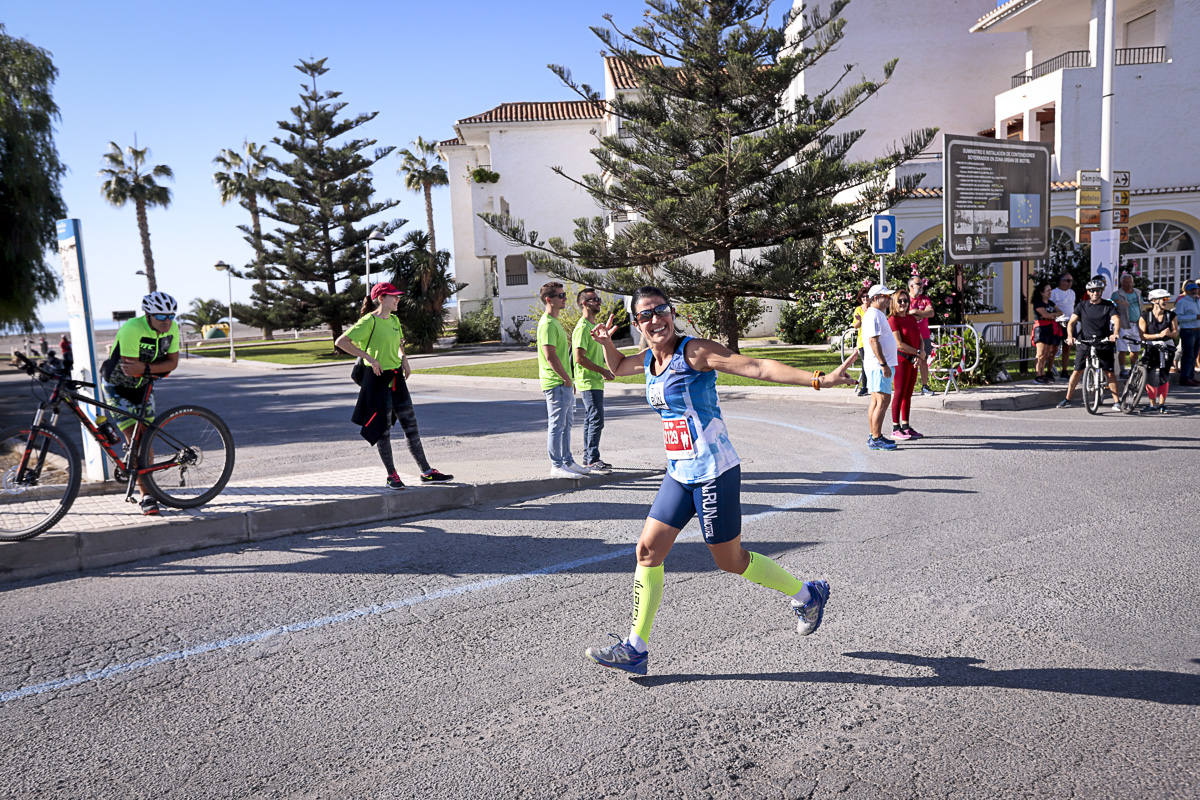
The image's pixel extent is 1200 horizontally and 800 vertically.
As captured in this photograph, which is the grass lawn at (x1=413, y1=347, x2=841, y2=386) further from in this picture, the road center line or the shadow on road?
the shadow on road

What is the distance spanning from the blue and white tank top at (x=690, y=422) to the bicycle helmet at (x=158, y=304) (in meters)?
4.88

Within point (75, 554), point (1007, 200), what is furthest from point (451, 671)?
point (1007, 200)

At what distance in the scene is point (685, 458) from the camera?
13.0 ft

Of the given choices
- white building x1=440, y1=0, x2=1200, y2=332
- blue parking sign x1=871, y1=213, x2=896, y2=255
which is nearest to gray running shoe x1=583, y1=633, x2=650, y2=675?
blue parking sign x1=871, y1=213, x2=896, y2=255

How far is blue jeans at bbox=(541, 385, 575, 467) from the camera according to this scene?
27.0 ft

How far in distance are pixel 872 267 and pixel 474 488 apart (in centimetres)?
1471

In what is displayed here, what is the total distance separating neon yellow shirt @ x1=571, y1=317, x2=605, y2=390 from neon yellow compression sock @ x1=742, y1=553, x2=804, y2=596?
415cm

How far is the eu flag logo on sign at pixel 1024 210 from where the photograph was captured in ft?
54.8

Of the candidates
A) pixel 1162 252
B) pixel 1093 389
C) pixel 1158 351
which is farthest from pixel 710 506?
pixel 1162 252

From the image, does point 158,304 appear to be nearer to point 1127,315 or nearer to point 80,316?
point 80,316

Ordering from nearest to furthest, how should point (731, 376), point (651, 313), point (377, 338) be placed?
point (651, 313), point (377, 338), point (731, 376)

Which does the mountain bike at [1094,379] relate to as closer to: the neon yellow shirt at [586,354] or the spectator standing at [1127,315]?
the spectator standing at [1127,315]

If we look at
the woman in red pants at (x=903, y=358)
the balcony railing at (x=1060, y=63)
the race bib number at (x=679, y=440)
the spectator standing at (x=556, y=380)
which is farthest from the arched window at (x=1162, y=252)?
the race bib number at (x=679, y=440)

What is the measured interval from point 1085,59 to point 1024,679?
30922 millimetres
